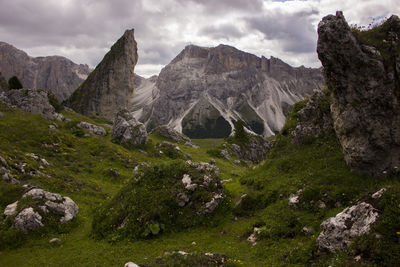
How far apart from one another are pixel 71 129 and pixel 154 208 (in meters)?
34.3

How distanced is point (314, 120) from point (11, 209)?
24603 mm

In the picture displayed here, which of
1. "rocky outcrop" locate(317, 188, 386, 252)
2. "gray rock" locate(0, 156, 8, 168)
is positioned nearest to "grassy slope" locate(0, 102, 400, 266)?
"rocky outcrop" locate(317, 188, 386, 252)

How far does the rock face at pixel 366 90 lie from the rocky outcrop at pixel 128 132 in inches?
1551

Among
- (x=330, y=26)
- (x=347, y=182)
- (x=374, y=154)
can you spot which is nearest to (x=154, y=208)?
(x=347, y=182)

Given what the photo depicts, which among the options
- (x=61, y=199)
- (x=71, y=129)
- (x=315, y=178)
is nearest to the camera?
(x=315, y=178)

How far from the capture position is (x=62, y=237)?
17.1 metres

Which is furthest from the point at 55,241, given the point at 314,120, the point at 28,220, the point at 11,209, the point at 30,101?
the point at 30,101

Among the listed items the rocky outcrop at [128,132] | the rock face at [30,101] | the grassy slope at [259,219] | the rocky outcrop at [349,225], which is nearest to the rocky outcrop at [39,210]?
the grassy slope at [259,219]

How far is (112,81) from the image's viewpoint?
130125 millimetres

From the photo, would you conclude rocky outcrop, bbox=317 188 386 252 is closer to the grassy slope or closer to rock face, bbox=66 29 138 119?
the grassy slope

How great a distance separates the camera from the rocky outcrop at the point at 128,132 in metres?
49.5

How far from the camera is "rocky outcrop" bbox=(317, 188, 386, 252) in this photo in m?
10.3

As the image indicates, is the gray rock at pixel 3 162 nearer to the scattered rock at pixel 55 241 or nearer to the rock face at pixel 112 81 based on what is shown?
the scattered rock at pixel 55 241

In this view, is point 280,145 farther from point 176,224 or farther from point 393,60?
point 176,224
